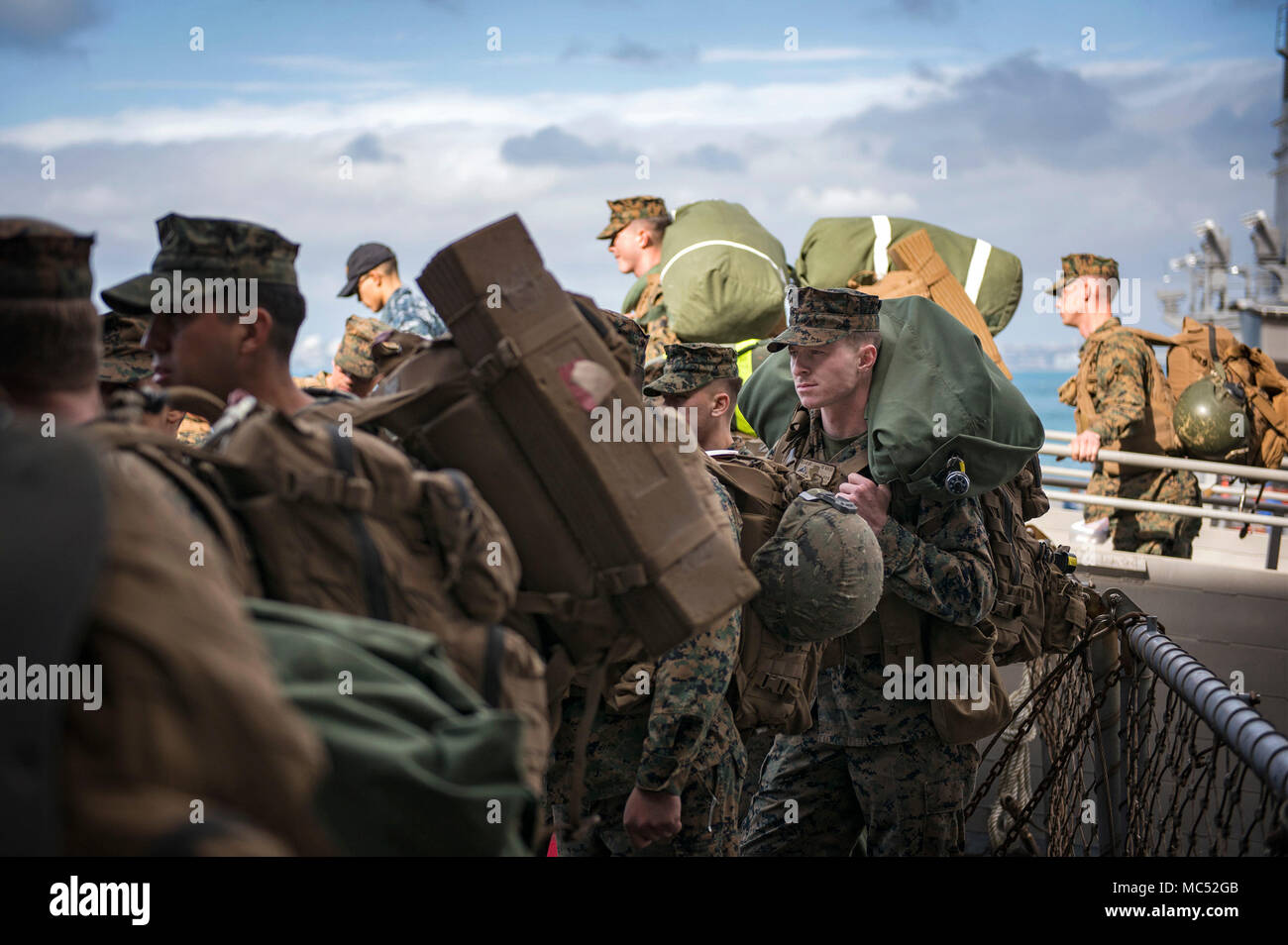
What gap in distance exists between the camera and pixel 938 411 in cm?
369

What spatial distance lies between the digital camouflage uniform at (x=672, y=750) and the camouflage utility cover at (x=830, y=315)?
0.84 m

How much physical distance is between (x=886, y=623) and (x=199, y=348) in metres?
2.57

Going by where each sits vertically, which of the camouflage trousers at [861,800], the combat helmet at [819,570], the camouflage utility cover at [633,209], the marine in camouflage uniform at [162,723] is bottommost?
the camouflage trousers at [861,800]

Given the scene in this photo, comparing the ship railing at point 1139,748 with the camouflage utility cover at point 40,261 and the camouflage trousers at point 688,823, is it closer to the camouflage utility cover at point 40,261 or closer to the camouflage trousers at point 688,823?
the camouflage trousers at point 688,823

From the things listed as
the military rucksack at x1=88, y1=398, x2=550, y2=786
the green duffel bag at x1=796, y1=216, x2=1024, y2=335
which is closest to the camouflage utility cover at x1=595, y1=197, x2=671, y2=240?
the green duffel bag at x1=796, y1=216, x2=1024, y2=335

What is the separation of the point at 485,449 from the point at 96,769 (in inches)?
45.3

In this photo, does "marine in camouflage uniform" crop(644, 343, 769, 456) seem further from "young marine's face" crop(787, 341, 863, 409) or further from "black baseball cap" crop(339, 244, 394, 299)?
"black baseball cap" crop(339, 244, 394, 299)

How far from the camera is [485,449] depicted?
81.7 inches

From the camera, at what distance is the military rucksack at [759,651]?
10.7 ft

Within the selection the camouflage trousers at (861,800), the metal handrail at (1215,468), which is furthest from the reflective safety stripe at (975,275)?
the camouflage trousers at (861,800)
